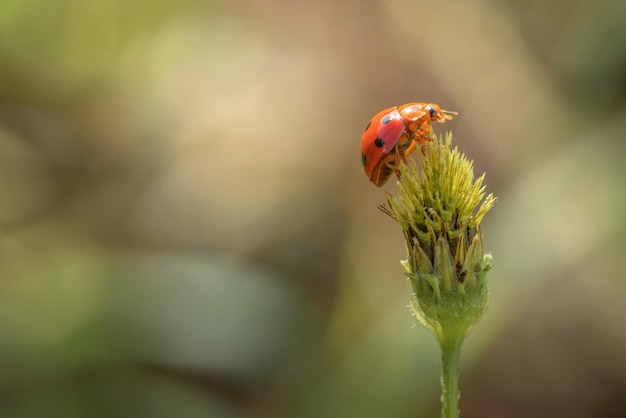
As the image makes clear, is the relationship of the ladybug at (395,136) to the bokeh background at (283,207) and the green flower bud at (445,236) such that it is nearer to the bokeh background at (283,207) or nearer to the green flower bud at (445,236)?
the green flower bud at (445,236)

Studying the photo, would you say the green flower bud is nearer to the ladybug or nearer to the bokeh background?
the ladybug

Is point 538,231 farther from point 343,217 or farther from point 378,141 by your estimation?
point 378,141

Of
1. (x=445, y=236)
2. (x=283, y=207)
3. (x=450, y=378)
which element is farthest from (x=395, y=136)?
(x=283, y=207)

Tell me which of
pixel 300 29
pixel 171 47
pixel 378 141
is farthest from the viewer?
pixel 300 29

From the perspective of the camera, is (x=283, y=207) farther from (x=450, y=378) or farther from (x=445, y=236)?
(x=450, y=378)

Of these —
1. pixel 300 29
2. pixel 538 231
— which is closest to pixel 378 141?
pixel 538 231

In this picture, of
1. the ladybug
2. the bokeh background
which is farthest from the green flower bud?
the bokeh background
